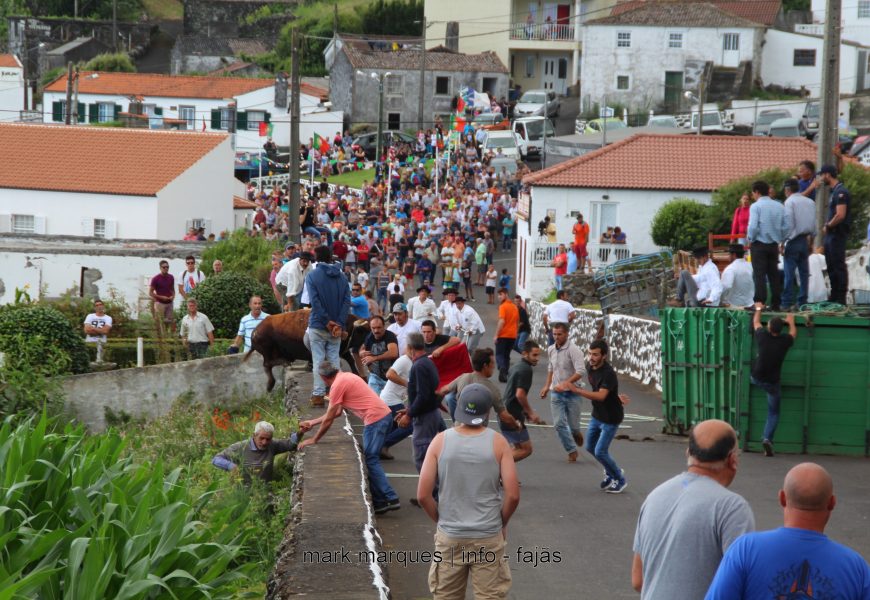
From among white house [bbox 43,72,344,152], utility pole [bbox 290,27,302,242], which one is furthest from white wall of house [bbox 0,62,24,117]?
utility pole [bbox 290,27,302,242]

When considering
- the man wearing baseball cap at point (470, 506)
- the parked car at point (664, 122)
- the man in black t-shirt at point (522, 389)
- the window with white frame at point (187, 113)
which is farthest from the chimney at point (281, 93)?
the man wearing baseball cap at point (470, 506)

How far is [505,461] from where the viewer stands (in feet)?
27.2

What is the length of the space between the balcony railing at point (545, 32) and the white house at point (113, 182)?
38.9 metres

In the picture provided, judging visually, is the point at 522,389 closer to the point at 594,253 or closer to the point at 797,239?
the point at 797,239

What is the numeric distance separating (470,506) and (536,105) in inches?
2578

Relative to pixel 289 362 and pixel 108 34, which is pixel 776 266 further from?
pixel 108 34

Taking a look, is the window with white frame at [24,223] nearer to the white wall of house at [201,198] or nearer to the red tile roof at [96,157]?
the red tile roof at [96,157]

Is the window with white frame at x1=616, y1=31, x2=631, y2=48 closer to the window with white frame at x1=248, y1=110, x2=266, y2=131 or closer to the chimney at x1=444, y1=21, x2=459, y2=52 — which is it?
the chimney at x1=444, y1=21, x2=459, y2=52

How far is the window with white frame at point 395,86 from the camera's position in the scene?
78375mm

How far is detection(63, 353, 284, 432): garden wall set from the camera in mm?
22109

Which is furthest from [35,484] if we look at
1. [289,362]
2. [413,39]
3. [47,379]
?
[413,39]

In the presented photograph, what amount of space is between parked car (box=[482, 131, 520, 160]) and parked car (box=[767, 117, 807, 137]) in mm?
11246

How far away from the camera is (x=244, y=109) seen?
7731 centimetres

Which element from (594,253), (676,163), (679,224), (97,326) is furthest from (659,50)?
(97,326)
